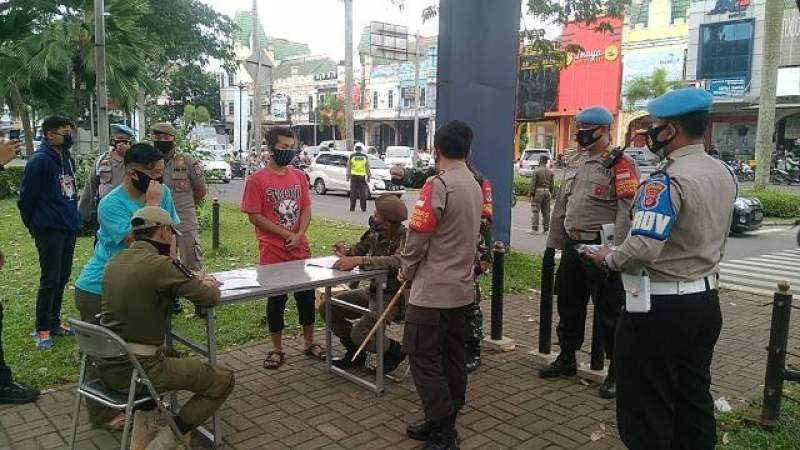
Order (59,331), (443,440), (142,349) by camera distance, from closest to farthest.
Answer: (142,349) < (443,440) < (59,331)

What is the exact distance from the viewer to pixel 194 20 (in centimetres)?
2238

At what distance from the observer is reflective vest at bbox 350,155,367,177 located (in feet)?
53.3

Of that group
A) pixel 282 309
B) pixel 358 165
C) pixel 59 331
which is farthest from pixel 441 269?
pixel 358 165

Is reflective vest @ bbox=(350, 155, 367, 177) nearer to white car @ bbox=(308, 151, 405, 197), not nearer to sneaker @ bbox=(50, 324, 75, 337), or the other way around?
white car @ bbox=(308, 151, 405, 197)

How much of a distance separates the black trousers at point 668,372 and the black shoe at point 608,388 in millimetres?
1482

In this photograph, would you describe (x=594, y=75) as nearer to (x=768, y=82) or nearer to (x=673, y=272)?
(x=768, y=82)

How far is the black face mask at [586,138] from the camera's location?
438cm

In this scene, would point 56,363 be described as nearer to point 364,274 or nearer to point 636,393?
point 364,274

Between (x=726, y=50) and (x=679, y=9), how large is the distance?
3.96m

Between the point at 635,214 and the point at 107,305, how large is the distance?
2.60 metres

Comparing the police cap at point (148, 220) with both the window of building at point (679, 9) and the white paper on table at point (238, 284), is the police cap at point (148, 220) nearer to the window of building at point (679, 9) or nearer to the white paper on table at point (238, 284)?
the white paper on table at point (238, 284)

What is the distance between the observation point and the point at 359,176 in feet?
54.3

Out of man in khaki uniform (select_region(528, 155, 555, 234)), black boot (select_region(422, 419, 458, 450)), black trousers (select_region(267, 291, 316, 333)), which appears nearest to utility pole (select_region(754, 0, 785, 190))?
man in khaki uniform (select_region(528, 155, 555, 234))

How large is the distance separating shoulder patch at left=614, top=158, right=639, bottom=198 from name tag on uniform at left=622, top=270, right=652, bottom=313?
4.98 feet
